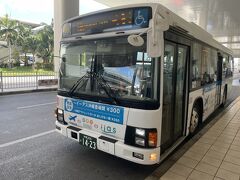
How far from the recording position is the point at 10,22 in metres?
32.5

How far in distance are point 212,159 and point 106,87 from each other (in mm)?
2457

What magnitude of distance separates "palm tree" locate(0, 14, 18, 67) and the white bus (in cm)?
3300

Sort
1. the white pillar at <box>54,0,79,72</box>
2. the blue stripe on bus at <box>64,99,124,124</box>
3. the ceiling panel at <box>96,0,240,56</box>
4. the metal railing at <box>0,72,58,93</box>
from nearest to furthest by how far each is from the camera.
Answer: the blue stripe on bus at <box>64,99,124,124</box>
the ceiling panel at <box>96,0,240,56</box>
the metal railing at <box>0,72,58,93</box>
the white pillar at <box>54,0,79,72</box>

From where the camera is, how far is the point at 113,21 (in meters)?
3.49

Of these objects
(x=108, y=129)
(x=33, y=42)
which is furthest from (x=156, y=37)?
(x=33, y=42)

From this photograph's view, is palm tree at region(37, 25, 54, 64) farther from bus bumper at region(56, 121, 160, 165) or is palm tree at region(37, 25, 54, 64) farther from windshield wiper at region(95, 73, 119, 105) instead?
bus bumper at region(56, 121, 160, 165)

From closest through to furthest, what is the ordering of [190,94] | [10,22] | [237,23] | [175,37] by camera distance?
[175,37]
[190,94]
[237,23]
[10,22]

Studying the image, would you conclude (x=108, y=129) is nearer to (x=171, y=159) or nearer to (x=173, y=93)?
(x=173, y=93)

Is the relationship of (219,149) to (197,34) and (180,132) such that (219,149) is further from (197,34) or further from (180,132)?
(197,34)

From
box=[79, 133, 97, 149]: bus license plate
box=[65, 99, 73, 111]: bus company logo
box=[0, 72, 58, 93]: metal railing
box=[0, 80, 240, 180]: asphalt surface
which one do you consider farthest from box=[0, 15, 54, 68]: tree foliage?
box=[79, 133, 97, 149]: bus license plate

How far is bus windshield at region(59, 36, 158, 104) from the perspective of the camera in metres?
3.16

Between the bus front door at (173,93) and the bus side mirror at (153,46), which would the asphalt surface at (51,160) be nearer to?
the bus front door at (173,93)

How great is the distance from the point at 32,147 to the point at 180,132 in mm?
2997

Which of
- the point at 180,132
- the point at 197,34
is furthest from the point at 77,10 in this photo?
the point at 180,132
